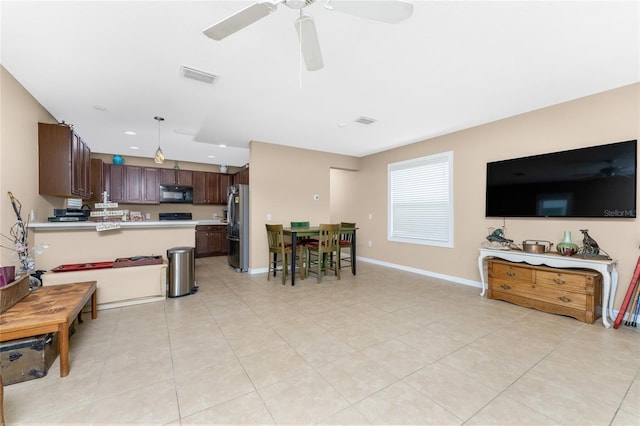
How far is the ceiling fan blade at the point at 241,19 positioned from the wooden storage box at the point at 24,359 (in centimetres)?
246

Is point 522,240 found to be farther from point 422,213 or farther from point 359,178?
point 359,178

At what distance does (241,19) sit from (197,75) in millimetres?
1464

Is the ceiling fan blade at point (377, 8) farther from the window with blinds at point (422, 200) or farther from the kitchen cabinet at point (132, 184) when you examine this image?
the kitchen cabinet at point (132, 184)

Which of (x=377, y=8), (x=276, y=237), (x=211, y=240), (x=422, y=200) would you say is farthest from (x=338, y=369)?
(x=211, y=240)

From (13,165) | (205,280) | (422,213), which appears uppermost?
(13,165)

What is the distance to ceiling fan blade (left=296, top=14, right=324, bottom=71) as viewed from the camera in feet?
4.97

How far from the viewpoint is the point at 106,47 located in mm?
2197

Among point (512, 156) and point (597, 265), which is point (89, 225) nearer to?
point (512, 156)

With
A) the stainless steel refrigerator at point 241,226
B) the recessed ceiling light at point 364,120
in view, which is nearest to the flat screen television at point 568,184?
the recessed ceiling light at point 364,120

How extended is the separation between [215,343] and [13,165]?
8.73 feet

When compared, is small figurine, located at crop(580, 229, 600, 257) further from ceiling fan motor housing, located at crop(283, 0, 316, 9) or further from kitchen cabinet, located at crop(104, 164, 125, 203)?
kitchen cabinet, located at crop(104, 164, 125, 203)

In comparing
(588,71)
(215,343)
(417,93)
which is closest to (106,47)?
(215,343)

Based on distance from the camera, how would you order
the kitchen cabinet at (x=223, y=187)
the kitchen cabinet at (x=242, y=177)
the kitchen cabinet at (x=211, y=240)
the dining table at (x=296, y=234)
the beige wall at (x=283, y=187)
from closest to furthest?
1. the dining table at (x=296, y=234)
2. the beige wall at (x=283, y=187)
3. the kitchen cabinet at (x=242, y=177)
4. the kitchen cabinet at (x=211, y=240)
5. the kitchen cabinet at (x=223, y=187)

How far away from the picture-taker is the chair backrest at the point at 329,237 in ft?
14.5
